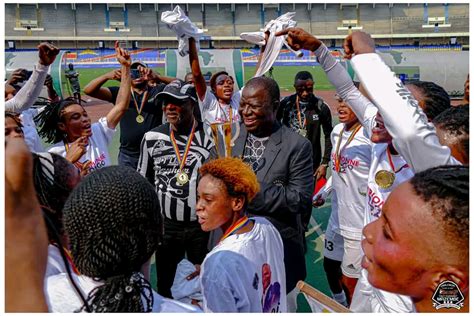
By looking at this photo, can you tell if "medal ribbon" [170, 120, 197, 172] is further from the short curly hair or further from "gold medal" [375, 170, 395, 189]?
"gold medal" [375, 170, 395, 189]

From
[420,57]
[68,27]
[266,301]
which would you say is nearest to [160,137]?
[266,301]

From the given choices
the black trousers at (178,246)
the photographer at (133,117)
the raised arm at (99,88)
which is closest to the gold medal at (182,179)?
the black trousers at (178,246)

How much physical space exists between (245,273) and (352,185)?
5.83ft

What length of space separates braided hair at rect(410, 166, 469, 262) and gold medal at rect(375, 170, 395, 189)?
4.87ft

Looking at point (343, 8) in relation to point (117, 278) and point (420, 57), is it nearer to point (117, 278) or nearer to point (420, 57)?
point (420, 57)

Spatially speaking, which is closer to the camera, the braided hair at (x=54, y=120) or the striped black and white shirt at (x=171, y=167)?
the striped black and white shirt at (x=171, y=167)

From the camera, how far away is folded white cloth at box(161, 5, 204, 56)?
159 inches

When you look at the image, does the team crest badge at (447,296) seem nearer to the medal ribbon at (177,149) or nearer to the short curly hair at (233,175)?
the short curly hair at (233,175)

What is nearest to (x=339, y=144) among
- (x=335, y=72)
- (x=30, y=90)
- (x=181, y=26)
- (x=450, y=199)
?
(x=335, y=72)

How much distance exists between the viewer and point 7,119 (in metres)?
3.13

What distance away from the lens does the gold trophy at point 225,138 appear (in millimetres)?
3171

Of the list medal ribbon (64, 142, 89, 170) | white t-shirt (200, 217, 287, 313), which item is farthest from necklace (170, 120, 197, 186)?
white t-shirt (200, 217, 287, 313)

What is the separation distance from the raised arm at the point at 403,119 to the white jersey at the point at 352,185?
5.81 ft

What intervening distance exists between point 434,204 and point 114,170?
88 cm
